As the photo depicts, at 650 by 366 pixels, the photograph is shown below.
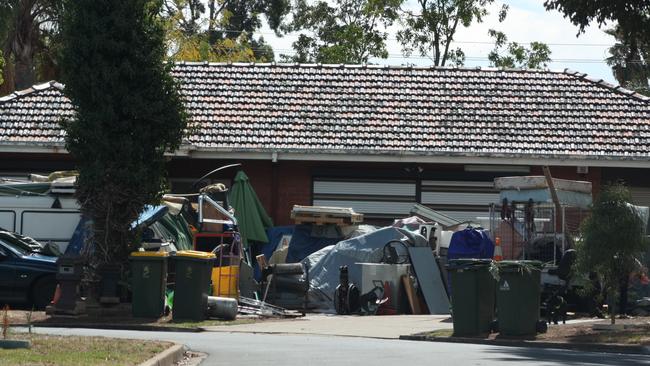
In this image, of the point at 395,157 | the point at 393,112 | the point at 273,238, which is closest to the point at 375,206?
the point at 395,157

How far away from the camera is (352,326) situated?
21516 millimetres

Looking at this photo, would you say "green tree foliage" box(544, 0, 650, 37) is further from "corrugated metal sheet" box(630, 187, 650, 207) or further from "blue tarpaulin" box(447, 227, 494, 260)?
"corrugated metal sheet" box(630, 187, 650, 207)

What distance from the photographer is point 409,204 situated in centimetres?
2962

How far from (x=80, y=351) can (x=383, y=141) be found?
15719mm

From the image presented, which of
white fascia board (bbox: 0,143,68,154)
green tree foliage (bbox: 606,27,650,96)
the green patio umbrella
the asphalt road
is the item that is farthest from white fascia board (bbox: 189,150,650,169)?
green tree foliage (bbox: 606,27,650,96)

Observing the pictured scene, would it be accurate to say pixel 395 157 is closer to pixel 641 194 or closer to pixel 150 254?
pixel 641 194

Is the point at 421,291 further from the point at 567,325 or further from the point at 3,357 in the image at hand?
the point at 3,357

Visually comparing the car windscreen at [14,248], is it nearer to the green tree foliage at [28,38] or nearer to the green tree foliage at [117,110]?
the green tree foliage at [117,110]

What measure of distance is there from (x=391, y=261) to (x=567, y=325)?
214 inches

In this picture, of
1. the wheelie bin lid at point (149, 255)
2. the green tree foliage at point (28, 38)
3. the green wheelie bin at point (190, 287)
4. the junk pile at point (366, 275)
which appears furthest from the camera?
the green tree foliage at point (28, 38)

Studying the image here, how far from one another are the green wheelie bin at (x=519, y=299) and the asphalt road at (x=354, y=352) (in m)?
1.16

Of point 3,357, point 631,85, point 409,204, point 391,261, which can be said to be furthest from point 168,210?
point 631,85

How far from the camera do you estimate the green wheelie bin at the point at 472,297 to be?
19.7 m

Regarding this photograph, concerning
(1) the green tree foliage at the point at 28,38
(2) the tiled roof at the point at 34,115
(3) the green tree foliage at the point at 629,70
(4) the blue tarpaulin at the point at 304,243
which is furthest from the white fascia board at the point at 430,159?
(3) the green tree foliage at the point at 629,70
